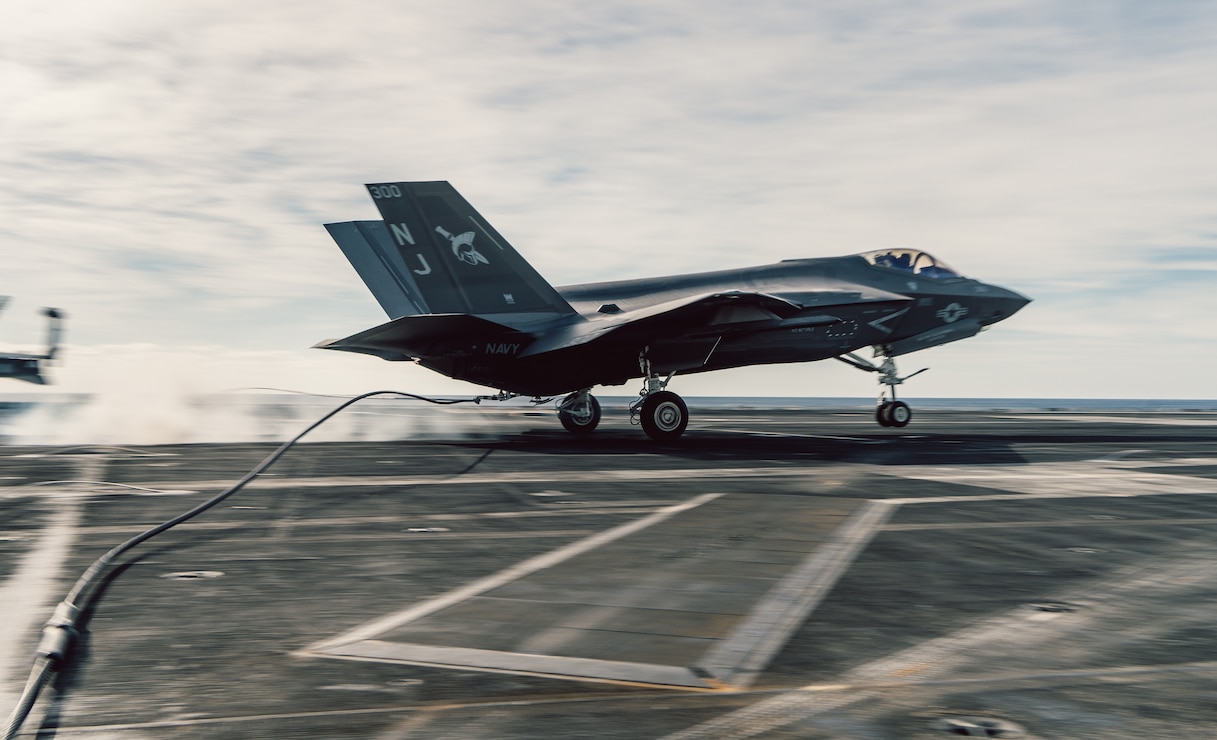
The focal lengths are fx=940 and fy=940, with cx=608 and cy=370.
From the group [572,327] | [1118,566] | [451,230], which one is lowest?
[1118,566]

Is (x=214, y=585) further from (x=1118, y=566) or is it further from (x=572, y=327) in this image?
(x=572, y=327)

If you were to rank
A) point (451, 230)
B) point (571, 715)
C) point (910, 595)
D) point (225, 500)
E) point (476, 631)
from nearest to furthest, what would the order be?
point (571, 715) → point (476, 631) → point (910, 595) → point (225, 500) → point (451, 230)

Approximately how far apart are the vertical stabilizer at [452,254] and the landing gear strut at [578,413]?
3.31 meters

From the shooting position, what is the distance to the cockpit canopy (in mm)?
25109

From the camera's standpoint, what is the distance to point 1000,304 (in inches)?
1040

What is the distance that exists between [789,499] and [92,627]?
26.3 feet

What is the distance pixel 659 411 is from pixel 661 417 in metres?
0.15

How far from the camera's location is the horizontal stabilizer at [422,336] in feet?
61.9

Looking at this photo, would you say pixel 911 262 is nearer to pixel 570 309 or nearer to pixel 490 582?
pixel 570 309

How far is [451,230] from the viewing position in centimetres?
2094

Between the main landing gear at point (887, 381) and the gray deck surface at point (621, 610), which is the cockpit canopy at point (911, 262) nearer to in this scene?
the main landing gear at point (887, 381)

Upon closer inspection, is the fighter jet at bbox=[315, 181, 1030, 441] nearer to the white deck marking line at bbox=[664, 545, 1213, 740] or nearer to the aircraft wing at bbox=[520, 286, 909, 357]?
the aircraft wing at bbox=[520, 286, 909, 357]

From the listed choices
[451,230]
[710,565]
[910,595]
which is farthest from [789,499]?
[451,230]

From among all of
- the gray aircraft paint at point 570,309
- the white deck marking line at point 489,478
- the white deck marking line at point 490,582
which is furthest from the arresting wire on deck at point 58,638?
the gray aircraft paint at point 570,309
